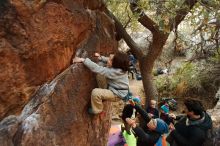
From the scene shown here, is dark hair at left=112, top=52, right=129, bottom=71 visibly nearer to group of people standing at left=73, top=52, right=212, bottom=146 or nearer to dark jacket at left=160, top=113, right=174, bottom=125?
group of people standing at left=73, top=52, right=212, bottom=146

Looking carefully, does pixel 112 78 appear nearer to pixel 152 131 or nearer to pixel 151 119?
pixel 151 119

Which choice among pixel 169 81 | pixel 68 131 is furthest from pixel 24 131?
pixel 169 81

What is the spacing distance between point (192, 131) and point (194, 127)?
7cm

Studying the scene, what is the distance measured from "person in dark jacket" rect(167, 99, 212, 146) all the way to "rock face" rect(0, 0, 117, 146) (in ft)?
5.28

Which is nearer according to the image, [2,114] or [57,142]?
[2,114]

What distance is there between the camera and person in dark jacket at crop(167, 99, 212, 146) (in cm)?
505

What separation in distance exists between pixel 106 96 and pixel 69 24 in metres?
1.28

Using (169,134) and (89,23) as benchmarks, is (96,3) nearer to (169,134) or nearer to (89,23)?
(89,23)

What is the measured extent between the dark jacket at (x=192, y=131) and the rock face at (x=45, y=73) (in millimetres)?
1539

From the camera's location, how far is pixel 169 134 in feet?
18.4

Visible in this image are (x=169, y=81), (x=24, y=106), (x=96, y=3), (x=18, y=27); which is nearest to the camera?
(x=18, y=27)

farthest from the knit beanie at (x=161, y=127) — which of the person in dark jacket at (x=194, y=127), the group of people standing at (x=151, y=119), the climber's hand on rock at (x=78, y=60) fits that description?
the climber's hand on rock at (x=78, y=60)

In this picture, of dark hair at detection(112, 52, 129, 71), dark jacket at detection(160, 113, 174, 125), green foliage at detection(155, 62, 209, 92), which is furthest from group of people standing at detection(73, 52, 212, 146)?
green foliage at detection(155, 62, 209, 92)

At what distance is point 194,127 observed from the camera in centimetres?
509
